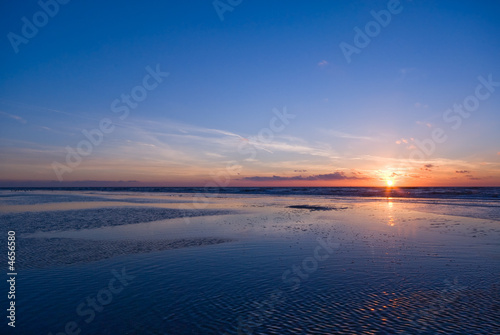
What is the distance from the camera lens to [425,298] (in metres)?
11.2

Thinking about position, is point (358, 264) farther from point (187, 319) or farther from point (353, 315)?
point (187, 319)

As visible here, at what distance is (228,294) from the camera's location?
11602 millimetres

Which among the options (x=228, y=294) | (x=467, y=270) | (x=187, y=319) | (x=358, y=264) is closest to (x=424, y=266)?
(x=467, y=270)

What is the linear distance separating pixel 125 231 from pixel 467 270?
22802 mm

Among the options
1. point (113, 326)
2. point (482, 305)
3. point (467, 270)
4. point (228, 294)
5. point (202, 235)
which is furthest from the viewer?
point (202, 235)

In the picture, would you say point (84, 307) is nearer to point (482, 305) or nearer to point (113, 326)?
point (113, 326)

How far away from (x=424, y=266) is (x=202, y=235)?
14.8 meters

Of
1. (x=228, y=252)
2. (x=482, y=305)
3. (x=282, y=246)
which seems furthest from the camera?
(x=282, y=246)

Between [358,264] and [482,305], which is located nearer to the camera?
[482,305]

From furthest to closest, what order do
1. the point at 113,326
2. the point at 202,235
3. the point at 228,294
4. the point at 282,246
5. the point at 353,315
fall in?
the point at 202,235 < the point at 282,246 < the point at 228,294 < the point at 353,315 < the point at 113,326

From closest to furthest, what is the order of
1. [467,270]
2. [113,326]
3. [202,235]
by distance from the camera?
1. [113,326]
2. [467,270]
3. [202,235]

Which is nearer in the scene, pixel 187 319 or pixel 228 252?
pixel 187 319

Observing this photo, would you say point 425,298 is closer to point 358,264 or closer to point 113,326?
point 358,264

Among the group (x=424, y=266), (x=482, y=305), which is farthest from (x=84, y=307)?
(x=424, y=266)
